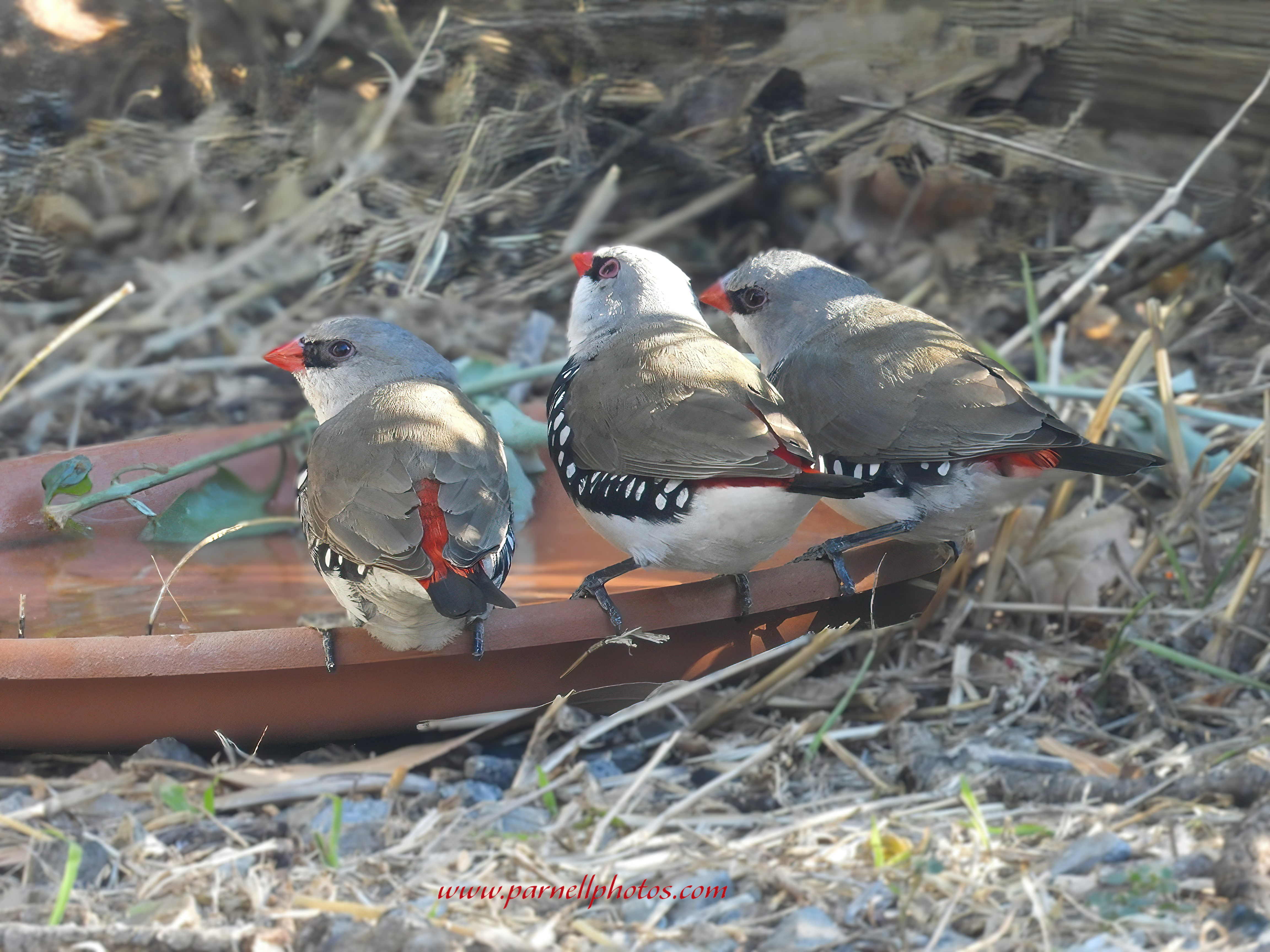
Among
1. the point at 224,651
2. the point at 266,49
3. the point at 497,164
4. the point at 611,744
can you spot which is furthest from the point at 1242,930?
the point at 266,49

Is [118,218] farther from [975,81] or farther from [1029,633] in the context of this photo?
[1029,633]

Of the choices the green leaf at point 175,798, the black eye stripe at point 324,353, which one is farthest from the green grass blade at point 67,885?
the black eye stripe at point 324,353

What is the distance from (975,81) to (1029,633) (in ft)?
8.16

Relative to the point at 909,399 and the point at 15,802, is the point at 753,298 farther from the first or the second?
the point at 15,802

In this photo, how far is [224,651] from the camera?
8.30ft

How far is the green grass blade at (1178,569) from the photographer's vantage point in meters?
3.31

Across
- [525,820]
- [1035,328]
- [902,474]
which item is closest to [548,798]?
[525,820]

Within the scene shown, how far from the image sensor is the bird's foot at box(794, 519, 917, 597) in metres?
2.81

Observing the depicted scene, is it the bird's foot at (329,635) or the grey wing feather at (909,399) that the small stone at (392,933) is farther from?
the grey wing feather at (909,399)

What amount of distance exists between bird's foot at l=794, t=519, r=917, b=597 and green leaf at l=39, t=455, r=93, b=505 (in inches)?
76.3

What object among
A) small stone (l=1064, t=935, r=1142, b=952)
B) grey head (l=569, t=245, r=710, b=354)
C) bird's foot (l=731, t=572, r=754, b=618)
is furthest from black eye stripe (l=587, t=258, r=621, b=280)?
small stone (l=1064, t=935, r=1142, b=952)

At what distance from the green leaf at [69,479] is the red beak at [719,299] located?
5.70 ft

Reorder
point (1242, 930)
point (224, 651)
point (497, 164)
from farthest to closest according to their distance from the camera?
point (497, 164) < point (224, 651) < point (1242, 930)

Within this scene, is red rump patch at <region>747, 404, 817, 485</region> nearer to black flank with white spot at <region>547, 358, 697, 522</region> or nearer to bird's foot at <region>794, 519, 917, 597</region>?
black flank with white spot at <region>547, 358, 697, 522</region>
